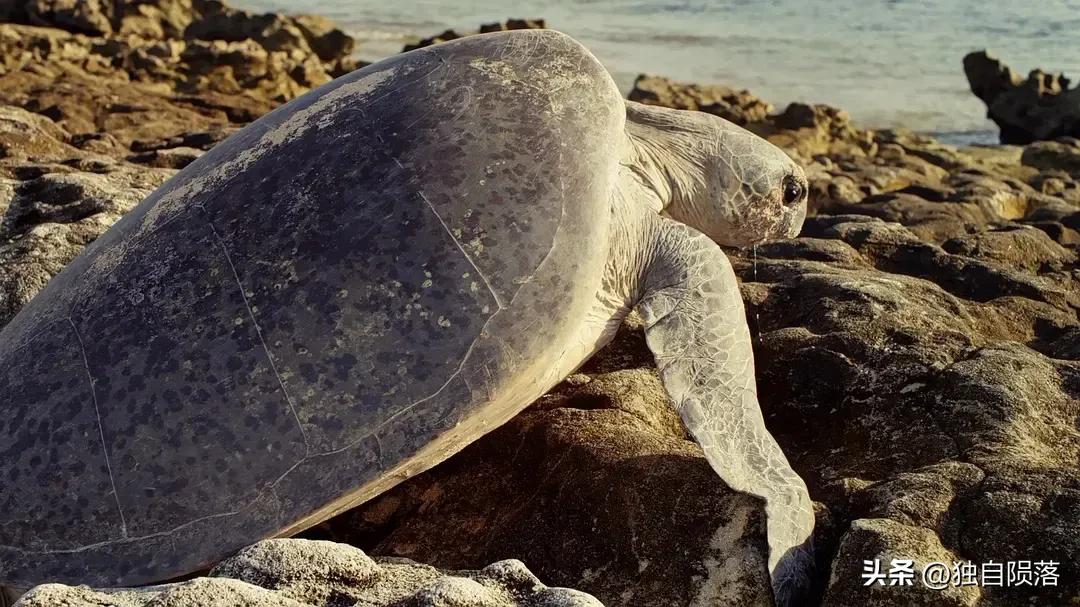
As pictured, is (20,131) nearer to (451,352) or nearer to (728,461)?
(451,352)

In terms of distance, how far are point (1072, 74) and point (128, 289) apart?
693 inches

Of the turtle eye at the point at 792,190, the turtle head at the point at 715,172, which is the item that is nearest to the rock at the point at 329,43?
the turtle head at the point at 715,172

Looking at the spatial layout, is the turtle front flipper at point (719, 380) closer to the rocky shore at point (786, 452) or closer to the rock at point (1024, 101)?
the rocky shore at point (786, 452)

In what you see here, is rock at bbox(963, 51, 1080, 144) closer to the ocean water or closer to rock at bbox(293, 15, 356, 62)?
the ocean water

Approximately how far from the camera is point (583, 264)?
2836 mm

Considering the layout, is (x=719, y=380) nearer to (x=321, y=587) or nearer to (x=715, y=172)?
(x=715, y=172)

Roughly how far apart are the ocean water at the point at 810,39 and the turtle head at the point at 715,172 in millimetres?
10729

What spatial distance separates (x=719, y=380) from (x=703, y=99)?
30.8ft

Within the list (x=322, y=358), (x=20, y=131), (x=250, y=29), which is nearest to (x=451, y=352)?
(x=322, y=358)

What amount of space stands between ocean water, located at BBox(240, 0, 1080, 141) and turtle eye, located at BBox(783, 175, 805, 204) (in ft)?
34.9

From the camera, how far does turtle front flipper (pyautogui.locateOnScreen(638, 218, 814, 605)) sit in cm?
256

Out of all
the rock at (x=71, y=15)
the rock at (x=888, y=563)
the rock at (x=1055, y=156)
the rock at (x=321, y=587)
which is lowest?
the rock at (x=1055, y=156)

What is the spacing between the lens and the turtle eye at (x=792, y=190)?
3750 millimetres

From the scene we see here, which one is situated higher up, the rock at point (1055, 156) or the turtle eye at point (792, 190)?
the turtle eye at point (792, 190)
